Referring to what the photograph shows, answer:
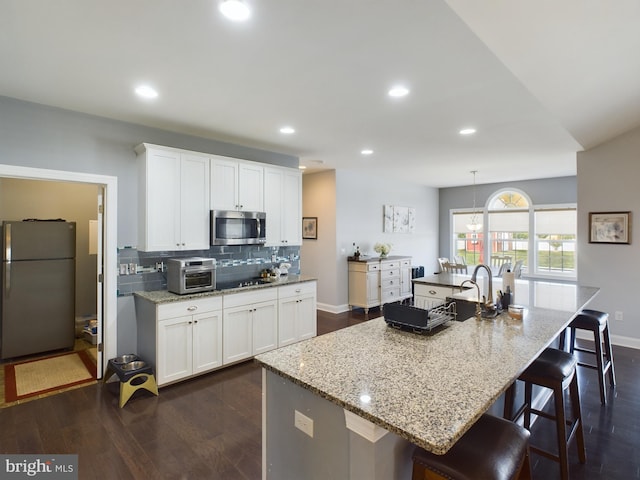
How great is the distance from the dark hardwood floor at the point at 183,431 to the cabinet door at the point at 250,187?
199 cm

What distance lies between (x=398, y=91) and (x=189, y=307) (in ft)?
8.88

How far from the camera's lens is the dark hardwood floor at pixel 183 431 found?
2.13m

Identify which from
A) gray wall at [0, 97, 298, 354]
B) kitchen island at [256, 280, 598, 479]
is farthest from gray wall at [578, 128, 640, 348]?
gray wall at [0, 97, 298, 354]

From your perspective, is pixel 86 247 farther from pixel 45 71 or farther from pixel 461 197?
pixel 461 197

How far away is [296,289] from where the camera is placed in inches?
167

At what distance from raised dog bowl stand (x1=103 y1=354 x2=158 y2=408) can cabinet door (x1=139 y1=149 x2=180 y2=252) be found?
3.55 ft

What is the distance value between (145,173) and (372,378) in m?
2.95

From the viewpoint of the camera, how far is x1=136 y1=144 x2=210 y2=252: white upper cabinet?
10.9 ft

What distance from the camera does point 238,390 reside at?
3.21 metres

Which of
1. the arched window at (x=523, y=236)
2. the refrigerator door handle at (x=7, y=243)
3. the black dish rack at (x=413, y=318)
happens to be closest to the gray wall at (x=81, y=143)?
the refrigerator door handle at (x=7, y=243)

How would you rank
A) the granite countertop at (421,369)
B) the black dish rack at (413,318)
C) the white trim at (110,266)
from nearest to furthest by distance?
the granite countertop at (421,369), the black dish rack at (413,318), the white trim at (110,266)

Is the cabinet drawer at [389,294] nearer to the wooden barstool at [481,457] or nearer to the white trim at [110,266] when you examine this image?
the white trim at [110,266]

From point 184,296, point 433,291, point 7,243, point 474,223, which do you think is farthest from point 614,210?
point 7,243

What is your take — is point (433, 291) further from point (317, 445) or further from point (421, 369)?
point (317, 445)
